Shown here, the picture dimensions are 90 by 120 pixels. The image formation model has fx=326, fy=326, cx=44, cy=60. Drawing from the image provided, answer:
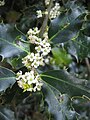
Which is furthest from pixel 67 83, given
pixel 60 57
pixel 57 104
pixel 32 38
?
pixel 60 57

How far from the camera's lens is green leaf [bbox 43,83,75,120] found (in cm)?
103

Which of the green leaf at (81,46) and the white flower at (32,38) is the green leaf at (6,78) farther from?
the green leaf at (81,46)

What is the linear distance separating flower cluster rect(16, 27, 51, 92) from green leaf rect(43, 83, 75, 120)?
4 cm

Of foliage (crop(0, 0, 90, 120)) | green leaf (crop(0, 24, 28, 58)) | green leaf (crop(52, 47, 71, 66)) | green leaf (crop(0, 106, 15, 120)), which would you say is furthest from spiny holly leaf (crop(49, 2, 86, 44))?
green leaf (crop(52, 47, 71, 66))

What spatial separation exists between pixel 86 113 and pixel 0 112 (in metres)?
0.76

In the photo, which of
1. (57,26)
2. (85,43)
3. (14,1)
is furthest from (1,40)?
(14,1)

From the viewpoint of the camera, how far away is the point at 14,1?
151cm

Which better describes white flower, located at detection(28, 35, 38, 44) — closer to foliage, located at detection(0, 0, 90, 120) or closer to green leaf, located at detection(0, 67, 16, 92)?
foliage, located at detection(0, 0, 90, 120)

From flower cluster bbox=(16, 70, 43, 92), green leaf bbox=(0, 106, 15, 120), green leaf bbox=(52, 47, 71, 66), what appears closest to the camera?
flower cluster bbox=(16, 70, 43, 92)

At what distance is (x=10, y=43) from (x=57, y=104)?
0.84ft

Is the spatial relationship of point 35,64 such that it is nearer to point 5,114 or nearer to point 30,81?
point 30,81

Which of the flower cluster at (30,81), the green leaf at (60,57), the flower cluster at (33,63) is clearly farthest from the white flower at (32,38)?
the green leaf at (60,57)

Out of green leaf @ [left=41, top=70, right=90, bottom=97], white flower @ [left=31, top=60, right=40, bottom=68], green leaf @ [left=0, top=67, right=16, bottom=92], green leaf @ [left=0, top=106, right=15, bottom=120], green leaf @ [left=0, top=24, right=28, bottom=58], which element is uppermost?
green leaf @ [left=0, top=24, right=28, bottom=58]

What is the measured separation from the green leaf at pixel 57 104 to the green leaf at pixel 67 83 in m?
0.02
